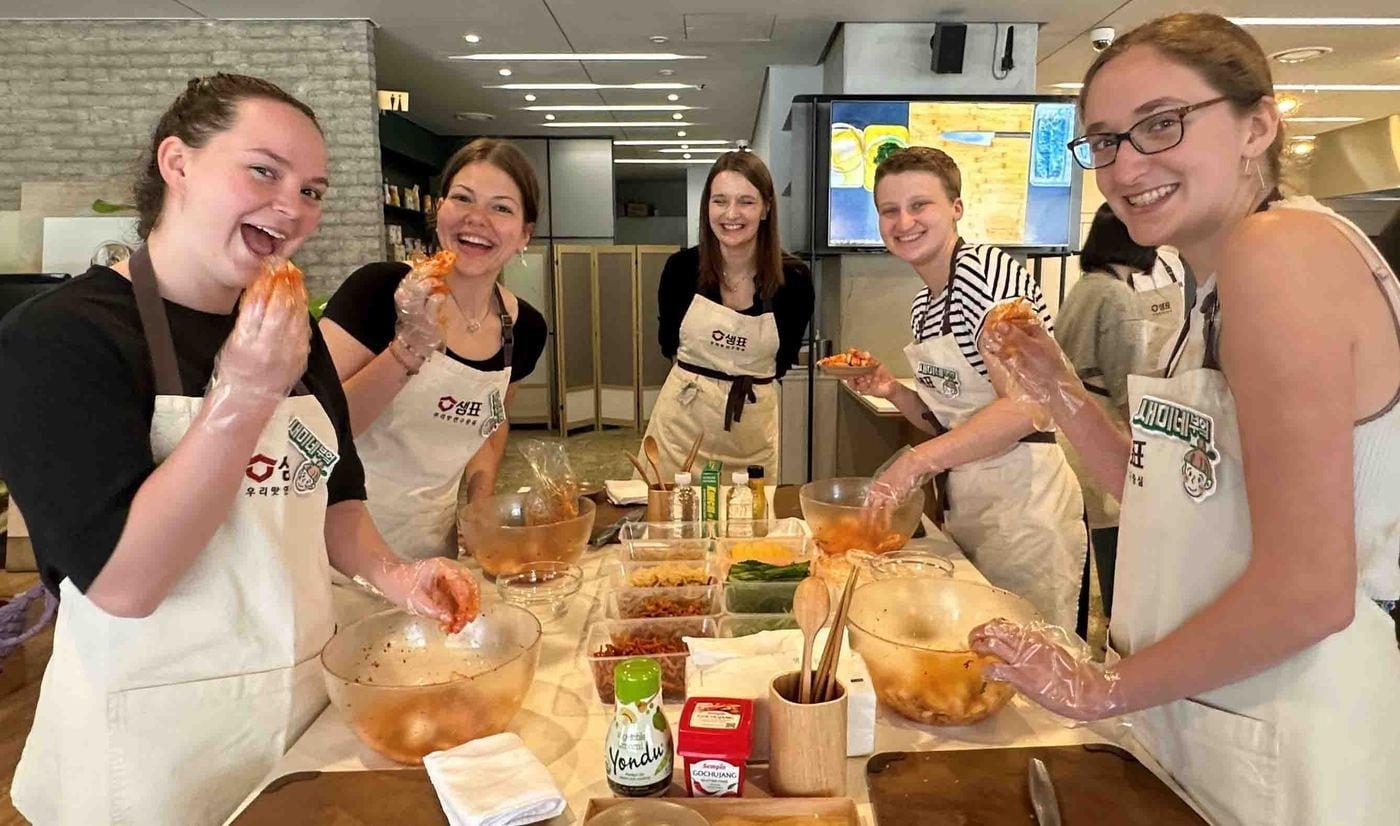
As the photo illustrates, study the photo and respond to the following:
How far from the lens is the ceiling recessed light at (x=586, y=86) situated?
6805 mm

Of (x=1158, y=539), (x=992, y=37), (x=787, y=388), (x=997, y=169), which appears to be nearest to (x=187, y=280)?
(x=1158, y=539)

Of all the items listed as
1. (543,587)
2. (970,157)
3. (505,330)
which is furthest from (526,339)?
(970,157)

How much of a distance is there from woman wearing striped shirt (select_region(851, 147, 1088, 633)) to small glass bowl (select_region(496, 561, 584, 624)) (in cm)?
99

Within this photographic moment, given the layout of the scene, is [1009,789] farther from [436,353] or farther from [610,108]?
[610,108]

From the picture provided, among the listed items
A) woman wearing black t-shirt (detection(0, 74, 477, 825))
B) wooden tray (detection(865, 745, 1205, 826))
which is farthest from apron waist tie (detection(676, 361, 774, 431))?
wooden tray (detection(865, 745, 1205, 826))

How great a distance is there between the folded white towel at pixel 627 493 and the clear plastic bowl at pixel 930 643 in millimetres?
948

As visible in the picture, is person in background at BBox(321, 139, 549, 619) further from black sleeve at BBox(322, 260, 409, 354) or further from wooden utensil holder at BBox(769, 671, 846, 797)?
wooden utensil holder at BBox(769, 671, 846, 797)

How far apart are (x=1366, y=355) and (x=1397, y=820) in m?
0.57

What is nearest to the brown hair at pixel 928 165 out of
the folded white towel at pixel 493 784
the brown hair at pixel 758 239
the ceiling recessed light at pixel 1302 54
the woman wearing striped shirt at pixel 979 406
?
the woman wearing striped shirt at pixel 979 406

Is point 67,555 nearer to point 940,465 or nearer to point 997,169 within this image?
point 940,465

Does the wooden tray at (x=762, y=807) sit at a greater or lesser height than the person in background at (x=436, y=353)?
lesser

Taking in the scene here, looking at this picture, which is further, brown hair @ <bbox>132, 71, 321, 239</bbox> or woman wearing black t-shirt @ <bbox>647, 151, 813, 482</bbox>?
woman wearing black t-shirt @ <bbox>647, 151, 813, 482</bbox>

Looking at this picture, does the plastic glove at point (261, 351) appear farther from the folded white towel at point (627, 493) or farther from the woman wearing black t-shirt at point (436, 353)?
the folded white towel at point (627, 493)

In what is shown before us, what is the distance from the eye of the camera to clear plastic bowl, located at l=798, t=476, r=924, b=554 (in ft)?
5.78
